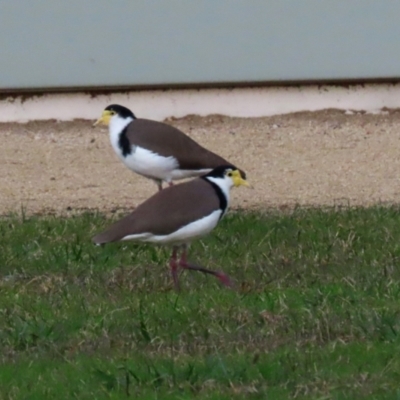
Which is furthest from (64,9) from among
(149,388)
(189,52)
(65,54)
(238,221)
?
(149,388)

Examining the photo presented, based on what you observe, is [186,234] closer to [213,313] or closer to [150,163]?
[213,313]

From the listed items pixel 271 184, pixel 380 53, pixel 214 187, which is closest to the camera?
pixel 214 187

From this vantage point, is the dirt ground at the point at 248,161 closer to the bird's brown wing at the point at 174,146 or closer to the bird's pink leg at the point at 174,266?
the bird's brown wing at the point at 174,146

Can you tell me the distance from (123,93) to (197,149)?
392 cm

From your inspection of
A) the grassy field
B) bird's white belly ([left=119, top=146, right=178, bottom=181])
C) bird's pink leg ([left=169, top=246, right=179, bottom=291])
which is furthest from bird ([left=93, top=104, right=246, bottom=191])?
bird's pink leg ([left=169, top=246, right=179, bottom=291])

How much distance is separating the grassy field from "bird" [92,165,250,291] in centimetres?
24

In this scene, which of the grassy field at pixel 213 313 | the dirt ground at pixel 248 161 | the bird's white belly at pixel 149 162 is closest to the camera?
the grassy field at pixel 213 313

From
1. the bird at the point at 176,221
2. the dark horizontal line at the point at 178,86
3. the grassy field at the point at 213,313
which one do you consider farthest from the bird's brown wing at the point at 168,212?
the dark horizontal line at the point at 178,86

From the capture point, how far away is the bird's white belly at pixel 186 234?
24.1 feet

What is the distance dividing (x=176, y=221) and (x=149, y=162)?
2185 millimetres

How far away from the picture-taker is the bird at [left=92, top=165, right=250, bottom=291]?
23.9ft

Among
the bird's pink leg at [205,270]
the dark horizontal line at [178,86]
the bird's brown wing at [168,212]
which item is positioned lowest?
the bird's pink leg at [205,270]

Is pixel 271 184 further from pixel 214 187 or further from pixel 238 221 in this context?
pixel 214 187

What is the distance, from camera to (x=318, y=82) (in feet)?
43.7
